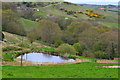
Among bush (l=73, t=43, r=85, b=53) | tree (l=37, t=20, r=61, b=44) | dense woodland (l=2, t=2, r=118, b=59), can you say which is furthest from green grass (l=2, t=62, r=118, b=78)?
tree (l=37, t=20, r=61, b=44)

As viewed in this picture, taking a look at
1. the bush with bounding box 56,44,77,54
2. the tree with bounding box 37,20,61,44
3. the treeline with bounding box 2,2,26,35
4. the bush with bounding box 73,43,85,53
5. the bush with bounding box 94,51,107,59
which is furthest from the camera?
the tree with bounding box 37,20,61,44

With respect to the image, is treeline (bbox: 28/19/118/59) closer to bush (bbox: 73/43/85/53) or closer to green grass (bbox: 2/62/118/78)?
bush (bbox: 73/43/85/53)

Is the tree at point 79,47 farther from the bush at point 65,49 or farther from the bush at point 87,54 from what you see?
the bush at point 65,49

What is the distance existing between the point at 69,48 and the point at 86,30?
1784 cm

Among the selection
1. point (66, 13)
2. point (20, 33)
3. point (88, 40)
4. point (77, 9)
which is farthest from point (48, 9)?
point (88, 40)

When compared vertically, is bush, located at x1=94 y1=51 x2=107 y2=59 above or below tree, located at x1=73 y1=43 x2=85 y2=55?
A: below

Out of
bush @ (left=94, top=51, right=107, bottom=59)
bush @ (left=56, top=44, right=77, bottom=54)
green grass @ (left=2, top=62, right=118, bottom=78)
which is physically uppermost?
green grass @ (left=2, top=62, right=118, bottom=78)

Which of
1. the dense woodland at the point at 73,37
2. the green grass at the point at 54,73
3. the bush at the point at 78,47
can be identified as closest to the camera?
the green grass at the point at 54,73

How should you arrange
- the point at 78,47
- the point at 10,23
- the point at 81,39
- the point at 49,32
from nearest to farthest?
1. the point at 78,47
2. the point at 81,39
3. the point at 10,23
4. the point at 49,32

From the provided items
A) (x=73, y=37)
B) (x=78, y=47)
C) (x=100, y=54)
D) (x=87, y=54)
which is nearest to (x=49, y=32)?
(x=73, y=37)

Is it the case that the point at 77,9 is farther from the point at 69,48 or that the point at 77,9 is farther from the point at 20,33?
the point at 69,48

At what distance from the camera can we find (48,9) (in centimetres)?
11619

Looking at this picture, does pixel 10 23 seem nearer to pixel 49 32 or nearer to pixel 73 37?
pixel 49 32

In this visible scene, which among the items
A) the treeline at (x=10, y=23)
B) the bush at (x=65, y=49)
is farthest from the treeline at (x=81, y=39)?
the treeline at (x=10, y=23)
